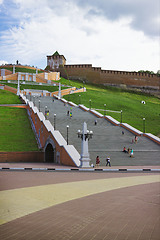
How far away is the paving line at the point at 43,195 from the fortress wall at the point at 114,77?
257 ft

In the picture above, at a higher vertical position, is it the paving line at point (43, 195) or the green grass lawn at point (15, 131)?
the green grass lawn at point (15, 131)

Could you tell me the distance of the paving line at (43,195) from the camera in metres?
7.09

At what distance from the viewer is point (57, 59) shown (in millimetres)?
93562

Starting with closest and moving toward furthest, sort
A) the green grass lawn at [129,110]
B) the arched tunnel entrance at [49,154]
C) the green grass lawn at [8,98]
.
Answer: the arched tunnel entrance at [49,154]
the green grass lawn at [129,110]
the green grass lawn at [8,98]

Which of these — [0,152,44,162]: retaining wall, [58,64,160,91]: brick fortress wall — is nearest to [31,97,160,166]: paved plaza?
[0,152,44,162]: retaining wall

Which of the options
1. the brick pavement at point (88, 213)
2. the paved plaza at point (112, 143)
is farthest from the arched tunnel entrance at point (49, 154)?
the brick pavement at point (88, 213)

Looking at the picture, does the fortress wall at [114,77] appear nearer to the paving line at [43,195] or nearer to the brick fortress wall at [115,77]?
the brick fortress wall at [115,77]

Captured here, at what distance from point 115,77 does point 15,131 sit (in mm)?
64152

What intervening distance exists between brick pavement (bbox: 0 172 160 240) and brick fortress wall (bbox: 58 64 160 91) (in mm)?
79740

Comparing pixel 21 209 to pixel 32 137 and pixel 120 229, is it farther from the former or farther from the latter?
pixel 32 137

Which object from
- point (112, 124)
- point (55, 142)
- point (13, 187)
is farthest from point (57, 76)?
point (13, 187)

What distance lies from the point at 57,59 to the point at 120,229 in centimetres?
9086

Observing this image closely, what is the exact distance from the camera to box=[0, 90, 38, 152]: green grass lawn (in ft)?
81.9

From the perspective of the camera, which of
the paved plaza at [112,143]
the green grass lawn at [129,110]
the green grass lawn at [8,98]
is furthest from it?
the green grass lawn at [8,98]
